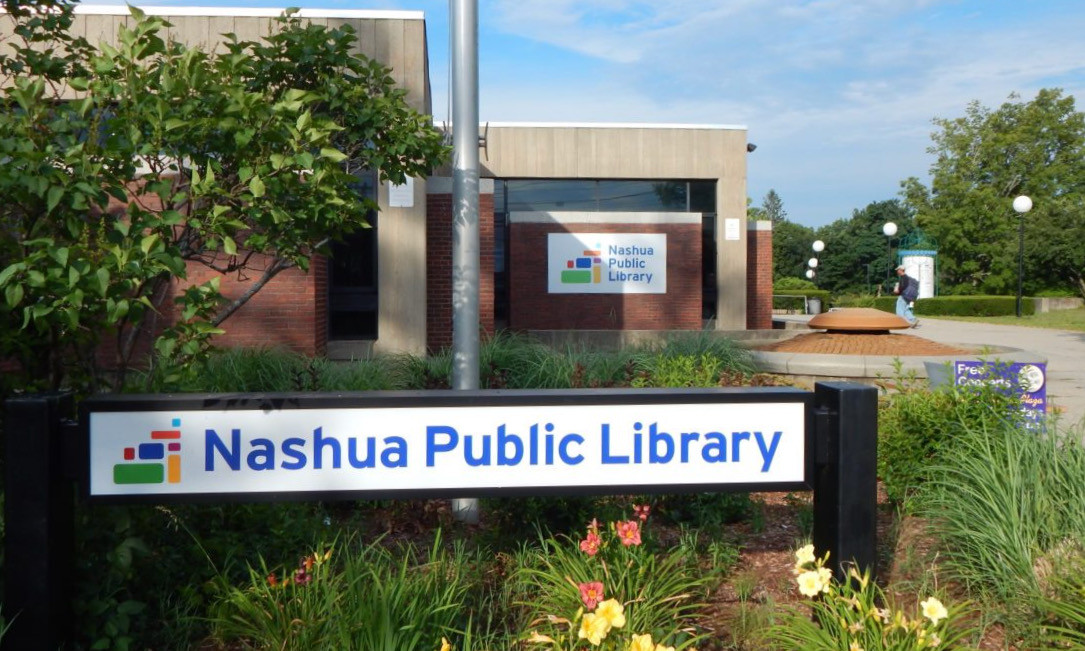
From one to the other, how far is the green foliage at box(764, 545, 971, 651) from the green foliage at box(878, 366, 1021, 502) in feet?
6.97

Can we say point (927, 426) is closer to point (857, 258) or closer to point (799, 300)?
point (799, 300)

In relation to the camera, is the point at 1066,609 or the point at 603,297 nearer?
the point at 1066,609

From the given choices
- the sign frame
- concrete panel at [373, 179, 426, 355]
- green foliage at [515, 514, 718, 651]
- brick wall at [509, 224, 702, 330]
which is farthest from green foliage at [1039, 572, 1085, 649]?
brick wall at [509, 224, 702, 330]

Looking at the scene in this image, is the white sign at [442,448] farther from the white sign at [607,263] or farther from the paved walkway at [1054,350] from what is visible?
the white sign at [607,263]

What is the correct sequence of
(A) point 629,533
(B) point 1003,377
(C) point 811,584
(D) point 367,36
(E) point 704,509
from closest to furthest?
(C) point 811,584 → (A) point 629,533 → (E) point 704,509 → (B) point 1003,377 → (D) point 367,36

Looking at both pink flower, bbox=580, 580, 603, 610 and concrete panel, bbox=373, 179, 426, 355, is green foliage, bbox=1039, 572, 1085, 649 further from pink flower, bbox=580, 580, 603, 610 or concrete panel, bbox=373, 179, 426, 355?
concrete panel, bbox=373, 179, 426, 355

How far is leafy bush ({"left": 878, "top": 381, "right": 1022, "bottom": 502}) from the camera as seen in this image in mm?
5352

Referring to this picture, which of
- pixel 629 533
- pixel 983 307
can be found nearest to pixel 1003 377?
pixel 629 533

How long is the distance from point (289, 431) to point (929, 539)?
327cm

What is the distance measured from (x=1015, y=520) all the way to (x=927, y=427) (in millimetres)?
1555

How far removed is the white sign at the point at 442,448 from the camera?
3.19 meters

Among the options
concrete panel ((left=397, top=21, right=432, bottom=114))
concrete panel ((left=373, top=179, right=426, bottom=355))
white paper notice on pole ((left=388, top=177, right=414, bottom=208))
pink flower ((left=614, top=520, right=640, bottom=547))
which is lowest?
pink flower ((left=614, top=520, right=640, bottom=547))

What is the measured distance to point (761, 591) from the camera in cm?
412

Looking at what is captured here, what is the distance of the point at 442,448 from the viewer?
3275 millimetres
